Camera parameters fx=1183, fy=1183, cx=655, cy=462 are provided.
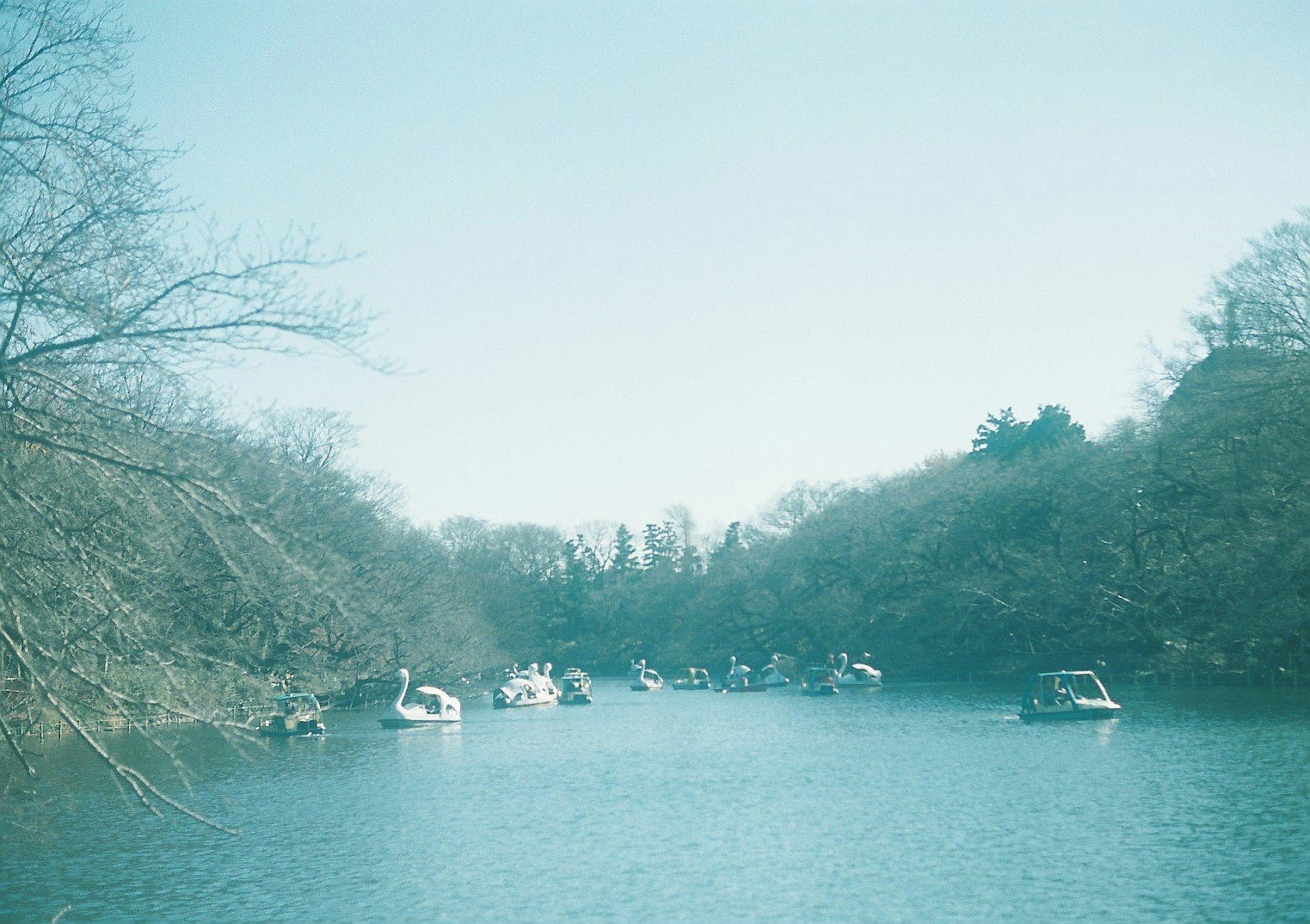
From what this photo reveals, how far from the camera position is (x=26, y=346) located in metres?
8.09

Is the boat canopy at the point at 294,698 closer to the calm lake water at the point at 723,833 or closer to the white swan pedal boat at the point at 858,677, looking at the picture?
the calm lake water at the point at 723,833

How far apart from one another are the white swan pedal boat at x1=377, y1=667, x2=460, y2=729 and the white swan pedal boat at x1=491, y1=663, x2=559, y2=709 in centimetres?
1033

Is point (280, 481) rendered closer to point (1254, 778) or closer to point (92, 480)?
point (92, 480)

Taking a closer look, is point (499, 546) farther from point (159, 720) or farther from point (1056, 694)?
point (159, 720)

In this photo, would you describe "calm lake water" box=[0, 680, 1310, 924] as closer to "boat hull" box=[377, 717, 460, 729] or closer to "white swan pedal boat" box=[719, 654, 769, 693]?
"boat hull" box=[377, 717, 460, 729]

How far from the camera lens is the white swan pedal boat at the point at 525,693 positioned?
60.0 meters

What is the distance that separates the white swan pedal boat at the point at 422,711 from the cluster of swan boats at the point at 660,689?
4 centimetres

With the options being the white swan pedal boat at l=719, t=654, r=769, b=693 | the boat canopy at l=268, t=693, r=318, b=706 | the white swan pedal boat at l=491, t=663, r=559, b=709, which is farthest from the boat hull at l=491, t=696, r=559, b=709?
the boat canopy at l=268, t=693, r=318, b=706

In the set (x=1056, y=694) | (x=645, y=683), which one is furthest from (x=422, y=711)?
(x=645, y=683)

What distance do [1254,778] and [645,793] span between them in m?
11.5

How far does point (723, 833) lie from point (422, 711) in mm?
28149

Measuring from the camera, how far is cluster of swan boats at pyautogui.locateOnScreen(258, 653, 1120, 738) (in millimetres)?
37875

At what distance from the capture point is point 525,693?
6138cm

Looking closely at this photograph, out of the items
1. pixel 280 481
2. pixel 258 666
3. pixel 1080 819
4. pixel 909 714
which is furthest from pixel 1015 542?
pixel 280 481
